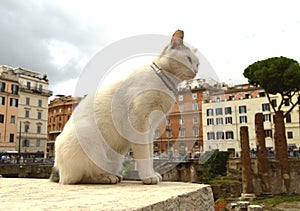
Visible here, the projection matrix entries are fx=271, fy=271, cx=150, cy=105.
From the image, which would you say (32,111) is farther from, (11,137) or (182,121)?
(182,121)

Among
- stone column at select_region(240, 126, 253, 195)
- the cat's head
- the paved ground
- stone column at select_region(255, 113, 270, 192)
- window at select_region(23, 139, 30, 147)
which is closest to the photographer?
the cat's head

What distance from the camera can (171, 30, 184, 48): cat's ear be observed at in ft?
7.16

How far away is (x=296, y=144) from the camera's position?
27.9 m

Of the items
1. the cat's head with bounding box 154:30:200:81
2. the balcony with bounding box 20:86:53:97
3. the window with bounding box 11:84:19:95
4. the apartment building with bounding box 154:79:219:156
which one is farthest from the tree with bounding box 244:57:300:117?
the window with bounding box 11:84:19:95

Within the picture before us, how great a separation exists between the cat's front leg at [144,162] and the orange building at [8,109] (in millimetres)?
28431

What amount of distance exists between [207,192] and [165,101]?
0.76m

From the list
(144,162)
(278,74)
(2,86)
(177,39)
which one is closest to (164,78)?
(177,39)

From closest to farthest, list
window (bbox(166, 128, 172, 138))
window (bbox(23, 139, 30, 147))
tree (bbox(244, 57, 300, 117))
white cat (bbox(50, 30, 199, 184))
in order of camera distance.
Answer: white cat (bbox(50, 30, 199, 184))
window (bbox(166, 128, 172, 138))
tree (bbox(244, 57, 300, 117))
window (bbox(23, 139, 30, 147))

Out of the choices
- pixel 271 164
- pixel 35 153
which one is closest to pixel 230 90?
pixel 271 164

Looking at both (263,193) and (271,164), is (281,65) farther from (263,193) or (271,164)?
(263,193)

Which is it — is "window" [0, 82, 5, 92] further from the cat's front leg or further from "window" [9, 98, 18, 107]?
the cat's front leg

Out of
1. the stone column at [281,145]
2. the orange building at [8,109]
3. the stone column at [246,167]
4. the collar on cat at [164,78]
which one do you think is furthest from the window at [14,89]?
the collar on cat at [164,78]

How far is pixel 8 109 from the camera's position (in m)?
27.5

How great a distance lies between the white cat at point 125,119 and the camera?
2070mm
